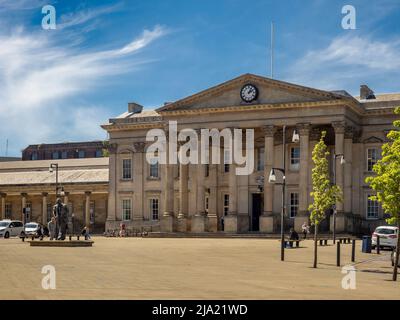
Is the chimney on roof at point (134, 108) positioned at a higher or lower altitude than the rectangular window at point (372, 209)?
higher

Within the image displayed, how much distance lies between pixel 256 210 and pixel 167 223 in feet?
28.7

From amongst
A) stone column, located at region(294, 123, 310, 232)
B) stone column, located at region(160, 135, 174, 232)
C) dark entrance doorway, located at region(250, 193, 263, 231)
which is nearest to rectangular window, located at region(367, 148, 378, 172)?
stone column, located at region(294, 123, 310, 232)

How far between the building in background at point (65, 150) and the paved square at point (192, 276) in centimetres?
9139

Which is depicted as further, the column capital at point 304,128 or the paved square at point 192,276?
the column capital at point 304,128

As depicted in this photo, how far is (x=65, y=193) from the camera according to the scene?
81500 mm

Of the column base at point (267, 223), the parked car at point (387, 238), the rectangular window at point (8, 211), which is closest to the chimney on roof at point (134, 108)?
the rectangular window at point (8, 211)

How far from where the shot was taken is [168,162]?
66.3 meters

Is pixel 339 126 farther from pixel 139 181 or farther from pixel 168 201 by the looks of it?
pixel 139 181

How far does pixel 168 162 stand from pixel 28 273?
42.8 meters

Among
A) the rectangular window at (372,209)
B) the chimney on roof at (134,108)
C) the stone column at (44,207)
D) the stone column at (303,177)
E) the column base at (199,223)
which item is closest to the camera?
the stone column at (303,177)

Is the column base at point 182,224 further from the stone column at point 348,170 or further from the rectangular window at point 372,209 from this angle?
the rectangular window at point 372,209

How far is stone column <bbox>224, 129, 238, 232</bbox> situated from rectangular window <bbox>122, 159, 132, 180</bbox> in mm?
15196

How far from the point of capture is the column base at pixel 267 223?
60250mm

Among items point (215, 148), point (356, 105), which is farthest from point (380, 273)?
point (215, 148)
